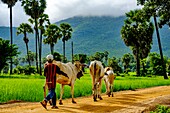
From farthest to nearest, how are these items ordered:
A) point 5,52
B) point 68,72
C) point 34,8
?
point 34,8 → point 5,52 → point 68,72

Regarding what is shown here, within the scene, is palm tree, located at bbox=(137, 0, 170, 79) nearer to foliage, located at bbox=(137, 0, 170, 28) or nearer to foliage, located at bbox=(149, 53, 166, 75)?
foliage, located at bbox=(137, 0, 170, 28)

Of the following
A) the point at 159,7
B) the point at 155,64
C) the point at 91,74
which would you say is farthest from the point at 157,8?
the point at 155,64

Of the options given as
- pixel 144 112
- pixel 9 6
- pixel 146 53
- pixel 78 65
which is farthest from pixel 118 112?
pixel 146 53

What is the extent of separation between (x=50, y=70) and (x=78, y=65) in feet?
13.4

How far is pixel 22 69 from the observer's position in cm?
7856

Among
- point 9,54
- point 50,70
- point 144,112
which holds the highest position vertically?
point 9,54

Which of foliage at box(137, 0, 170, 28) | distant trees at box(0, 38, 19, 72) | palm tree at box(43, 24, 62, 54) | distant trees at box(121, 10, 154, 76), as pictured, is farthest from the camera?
palm tree at box(43, 24, 62, 54)

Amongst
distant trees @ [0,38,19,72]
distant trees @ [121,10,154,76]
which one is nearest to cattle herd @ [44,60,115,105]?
distant trees @ [0,38,19,72]

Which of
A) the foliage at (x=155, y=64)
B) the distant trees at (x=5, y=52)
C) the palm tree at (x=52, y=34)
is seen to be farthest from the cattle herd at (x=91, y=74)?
the palm tree at (x=52, y=34)

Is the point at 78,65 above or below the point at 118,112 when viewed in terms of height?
above

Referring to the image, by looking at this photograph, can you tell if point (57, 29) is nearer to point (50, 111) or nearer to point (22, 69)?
point (22, 69)

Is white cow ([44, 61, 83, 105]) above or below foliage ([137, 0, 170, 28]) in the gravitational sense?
below

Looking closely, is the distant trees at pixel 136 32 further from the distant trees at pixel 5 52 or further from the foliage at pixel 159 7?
the foliage at pixel 159 7

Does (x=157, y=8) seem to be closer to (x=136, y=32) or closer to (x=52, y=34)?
(x=136, y=32)
